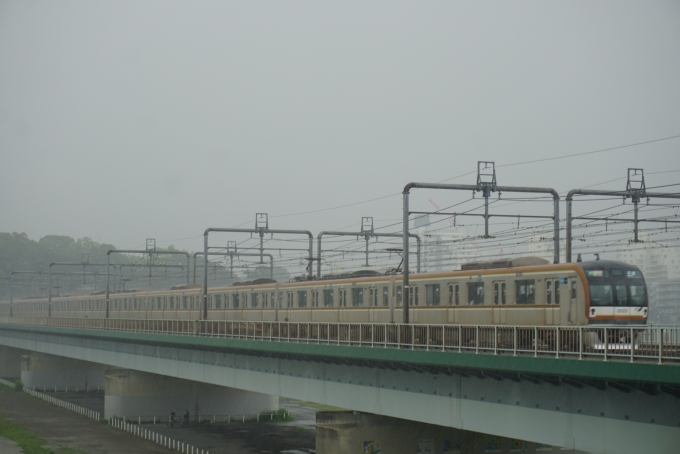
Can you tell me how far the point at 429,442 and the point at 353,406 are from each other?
3.83 m

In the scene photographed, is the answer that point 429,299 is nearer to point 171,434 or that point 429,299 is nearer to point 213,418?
point 171,434

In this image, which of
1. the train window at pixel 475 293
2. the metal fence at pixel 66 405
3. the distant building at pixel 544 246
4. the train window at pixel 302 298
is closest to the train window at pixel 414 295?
the train window at pixel 475 293

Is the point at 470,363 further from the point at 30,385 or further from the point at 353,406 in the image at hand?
the point at 30,385

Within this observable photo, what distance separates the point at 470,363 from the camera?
86.5 ft

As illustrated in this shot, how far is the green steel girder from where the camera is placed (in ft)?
66.1

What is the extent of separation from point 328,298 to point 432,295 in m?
9.51

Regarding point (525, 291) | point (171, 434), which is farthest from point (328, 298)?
point (171, 434)

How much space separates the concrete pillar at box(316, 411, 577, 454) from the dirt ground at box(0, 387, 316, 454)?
14.9 m

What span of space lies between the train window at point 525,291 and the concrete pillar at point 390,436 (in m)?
7.35

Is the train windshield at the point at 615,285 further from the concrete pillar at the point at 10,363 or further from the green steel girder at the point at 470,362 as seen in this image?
the concrete pillar at the point at 10,363

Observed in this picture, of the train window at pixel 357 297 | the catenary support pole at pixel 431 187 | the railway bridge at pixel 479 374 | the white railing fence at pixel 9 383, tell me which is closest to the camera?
the railway bridge at pixel 479 374

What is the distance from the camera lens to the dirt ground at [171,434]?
174ft

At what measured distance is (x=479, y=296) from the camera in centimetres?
3409

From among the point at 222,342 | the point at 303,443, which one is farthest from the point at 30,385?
the point at 222,342
